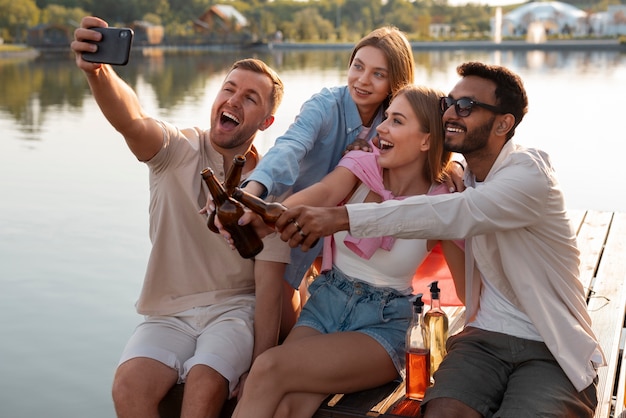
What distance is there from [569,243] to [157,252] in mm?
1383

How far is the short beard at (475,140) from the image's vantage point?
2.84 meters

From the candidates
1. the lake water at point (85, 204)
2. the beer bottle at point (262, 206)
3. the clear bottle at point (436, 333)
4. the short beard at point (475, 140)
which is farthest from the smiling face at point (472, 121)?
the lake water at point (85, 204)

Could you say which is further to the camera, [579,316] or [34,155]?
[34,155]

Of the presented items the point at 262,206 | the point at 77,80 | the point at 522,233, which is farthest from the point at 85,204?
the point at 77,80

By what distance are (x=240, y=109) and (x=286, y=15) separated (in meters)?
76.3

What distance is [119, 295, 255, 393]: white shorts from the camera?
2.96m

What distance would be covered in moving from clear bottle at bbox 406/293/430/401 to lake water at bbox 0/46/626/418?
2609mm

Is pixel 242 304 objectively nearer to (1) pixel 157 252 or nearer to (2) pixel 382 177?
(1) pixel 157 252

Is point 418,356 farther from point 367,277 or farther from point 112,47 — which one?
point 112,47

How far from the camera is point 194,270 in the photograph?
10.6ft

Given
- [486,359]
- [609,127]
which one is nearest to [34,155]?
[609,127]

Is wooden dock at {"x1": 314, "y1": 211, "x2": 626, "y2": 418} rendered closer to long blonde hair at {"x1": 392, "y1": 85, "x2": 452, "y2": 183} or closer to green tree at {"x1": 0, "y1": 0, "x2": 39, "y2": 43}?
long blonde hair at {"x1": 392, "y1": 85, "x2": 452, "y2": 183}

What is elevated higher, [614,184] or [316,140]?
[316,140]

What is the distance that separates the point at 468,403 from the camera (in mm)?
2619
